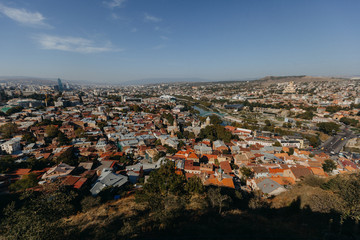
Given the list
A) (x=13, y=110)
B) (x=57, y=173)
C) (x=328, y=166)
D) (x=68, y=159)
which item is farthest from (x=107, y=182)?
(x=13, y=110)

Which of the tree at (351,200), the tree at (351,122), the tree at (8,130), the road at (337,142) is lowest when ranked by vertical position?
the road at (337,142)

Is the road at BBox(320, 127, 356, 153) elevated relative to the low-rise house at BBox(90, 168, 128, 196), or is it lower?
lower

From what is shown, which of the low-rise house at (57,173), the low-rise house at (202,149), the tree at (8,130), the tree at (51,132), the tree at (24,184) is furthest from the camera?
the tree at (51,132)

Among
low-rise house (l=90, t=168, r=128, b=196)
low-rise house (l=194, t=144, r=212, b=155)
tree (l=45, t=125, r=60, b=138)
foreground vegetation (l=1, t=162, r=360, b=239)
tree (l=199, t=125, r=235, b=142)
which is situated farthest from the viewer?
tree (l=199, t=125, r=235, b=142)

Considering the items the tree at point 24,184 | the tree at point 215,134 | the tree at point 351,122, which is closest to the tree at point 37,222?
the tree at point 24,184

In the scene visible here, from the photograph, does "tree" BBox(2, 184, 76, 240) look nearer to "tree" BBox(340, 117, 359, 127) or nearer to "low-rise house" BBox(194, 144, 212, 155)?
"low-rise house" BBox(194, 144, 212, 155)

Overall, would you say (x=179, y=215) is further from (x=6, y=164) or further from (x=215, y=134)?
(x=215, y=134)

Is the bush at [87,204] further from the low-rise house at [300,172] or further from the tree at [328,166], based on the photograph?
the tree at [328,166]

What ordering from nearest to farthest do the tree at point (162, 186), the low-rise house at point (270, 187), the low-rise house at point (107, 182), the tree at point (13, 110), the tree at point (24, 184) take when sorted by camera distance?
the tree at point (162, 186) < the tree at point (24, 184) < the low-rise house at point (107, 182) < the low-rise house at point (270, 187) < the tree at point (13, 110)

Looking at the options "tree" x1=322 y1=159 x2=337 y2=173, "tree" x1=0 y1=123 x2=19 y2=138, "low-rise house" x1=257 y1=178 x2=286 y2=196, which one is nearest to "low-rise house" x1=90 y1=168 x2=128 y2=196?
"low-rise house" x1=257 y1=178 x2=286 y2=196

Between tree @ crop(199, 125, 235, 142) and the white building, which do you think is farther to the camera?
tree @ crop(199, 125, 235, 142)

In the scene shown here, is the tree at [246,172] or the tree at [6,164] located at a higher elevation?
the tree at [6,164]

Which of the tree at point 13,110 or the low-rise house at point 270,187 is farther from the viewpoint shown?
the tree at point 13,110
